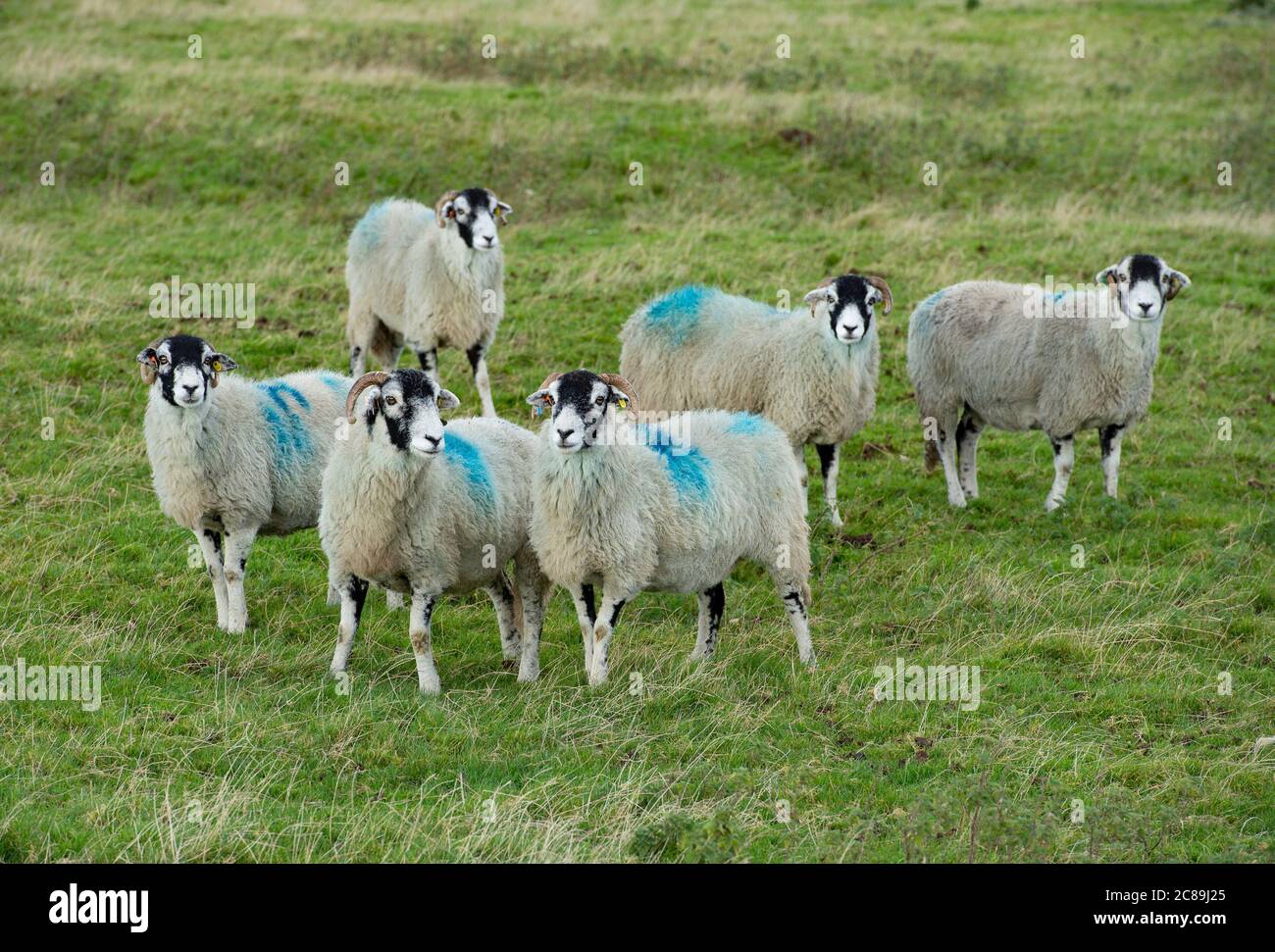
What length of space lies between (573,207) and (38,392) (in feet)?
29.2

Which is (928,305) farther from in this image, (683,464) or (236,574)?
(236,574)

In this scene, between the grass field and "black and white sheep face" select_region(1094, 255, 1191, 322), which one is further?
"black and white sheep face" select_region(1094, 255, 1191, 322)

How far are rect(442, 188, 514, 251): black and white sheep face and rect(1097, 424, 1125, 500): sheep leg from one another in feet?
20.4

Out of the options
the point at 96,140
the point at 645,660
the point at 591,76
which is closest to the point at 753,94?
the point at 591,76

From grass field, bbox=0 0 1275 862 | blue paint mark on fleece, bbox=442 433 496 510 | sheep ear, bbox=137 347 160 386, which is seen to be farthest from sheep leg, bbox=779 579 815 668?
sheep ear, bbox=137 347 160 386

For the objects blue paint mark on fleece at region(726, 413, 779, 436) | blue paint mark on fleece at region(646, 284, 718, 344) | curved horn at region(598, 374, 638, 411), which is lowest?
blue paint mark on fleece at region(726, 413, 779, 436)

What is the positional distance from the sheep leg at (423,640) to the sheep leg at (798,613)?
8.48ft

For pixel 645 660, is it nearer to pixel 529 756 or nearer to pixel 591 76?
pixel 529 756

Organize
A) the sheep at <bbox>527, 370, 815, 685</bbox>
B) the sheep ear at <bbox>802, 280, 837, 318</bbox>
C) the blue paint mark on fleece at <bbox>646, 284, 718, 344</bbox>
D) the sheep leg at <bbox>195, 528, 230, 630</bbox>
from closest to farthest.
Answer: the sheep at <bbox>527, 370, 815, 685</bbox> → the sheep leg at <bbox>195, 528, 230, 630</bbox> → the sheep ear at <bbox>802, 280, 837, 318</bbox> → the blue paint mark on fleece at <bbox>646, 284, 718, 344</bbox>

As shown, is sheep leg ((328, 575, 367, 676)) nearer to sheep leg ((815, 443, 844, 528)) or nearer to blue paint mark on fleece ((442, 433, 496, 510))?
blue paint mark on fleece ((442, 433, 496, 510))

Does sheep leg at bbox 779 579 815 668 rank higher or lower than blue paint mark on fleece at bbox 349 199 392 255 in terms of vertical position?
lower

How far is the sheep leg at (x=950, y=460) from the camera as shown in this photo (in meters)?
13.1

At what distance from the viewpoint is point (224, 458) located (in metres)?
10.1

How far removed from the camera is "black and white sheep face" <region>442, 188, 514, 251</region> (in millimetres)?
13836
